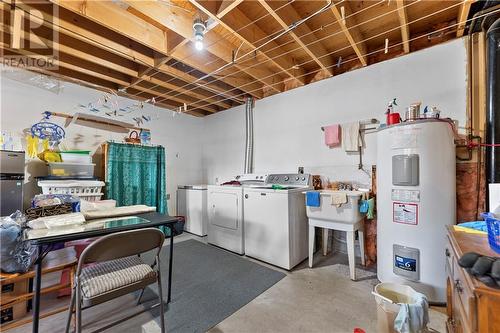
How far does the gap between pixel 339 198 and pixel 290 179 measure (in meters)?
0.95

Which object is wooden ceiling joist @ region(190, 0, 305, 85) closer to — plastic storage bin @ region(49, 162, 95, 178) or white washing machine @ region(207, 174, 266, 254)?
white washing machine @ region(207, 174, 266, 254)

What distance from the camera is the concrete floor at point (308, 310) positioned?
160cm

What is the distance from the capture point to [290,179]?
10.4 ft

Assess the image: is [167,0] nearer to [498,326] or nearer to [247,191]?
[247,191]

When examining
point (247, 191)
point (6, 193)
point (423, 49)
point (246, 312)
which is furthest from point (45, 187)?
point (423, 49)

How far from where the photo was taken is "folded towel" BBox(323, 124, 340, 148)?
290cm

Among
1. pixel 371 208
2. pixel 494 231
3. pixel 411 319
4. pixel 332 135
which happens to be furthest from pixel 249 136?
pixel 494 231

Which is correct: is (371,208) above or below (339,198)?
below

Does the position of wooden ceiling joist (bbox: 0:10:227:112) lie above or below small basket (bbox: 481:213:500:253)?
above

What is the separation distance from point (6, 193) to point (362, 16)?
4.39 m

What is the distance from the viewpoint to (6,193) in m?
2.36

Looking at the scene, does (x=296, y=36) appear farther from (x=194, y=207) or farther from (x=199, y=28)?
(x=194, y=207)

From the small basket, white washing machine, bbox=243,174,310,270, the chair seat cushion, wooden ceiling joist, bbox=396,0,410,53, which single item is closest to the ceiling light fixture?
wooden ceiling joist, bbox=396,0,410,53

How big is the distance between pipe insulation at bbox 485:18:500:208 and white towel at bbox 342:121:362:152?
3.75ft
